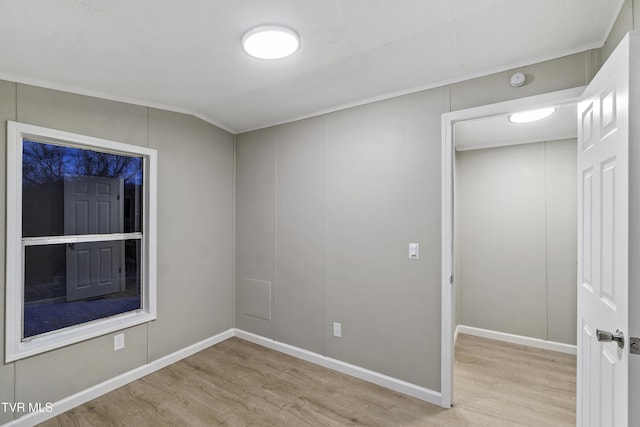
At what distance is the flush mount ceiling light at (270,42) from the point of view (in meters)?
1.68

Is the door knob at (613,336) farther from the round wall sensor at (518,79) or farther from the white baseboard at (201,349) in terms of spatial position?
the round wall sensor at (518,79)

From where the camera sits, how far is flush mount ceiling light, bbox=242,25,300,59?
5.50 ft

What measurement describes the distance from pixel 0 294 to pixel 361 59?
2.83 m

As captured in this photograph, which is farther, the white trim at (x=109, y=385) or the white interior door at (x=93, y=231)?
the white interior door at (x=93, y=231)

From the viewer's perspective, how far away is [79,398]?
2.29m

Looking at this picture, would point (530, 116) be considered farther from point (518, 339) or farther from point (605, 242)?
point (518, 339)

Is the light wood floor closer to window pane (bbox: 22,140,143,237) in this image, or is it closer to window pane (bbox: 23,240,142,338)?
window pane (bbox: 23,240,142,338)

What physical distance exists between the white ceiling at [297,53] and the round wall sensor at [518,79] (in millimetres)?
93

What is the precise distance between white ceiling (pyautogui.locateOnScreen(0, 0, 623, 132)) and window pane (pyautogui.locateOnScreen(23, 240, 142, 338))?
1251 mm

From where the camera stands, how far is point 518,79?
1999 mm

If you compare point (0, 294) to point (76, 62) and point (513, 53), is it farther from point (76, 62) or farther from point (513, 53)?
point (513, 53)

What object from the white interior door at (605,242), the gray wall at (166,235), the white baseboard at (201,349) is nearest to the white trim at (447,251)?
the white baseboard at (201,349)

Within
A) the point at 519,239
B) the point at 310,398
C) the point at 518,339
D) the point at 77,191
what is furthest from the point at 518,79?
the point at 77,191

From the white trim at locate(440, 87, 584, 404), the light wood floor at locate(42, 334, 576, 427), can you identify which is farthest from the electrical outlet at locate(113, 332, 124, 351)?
the white trim at locate(440, 87, 584, 404)
